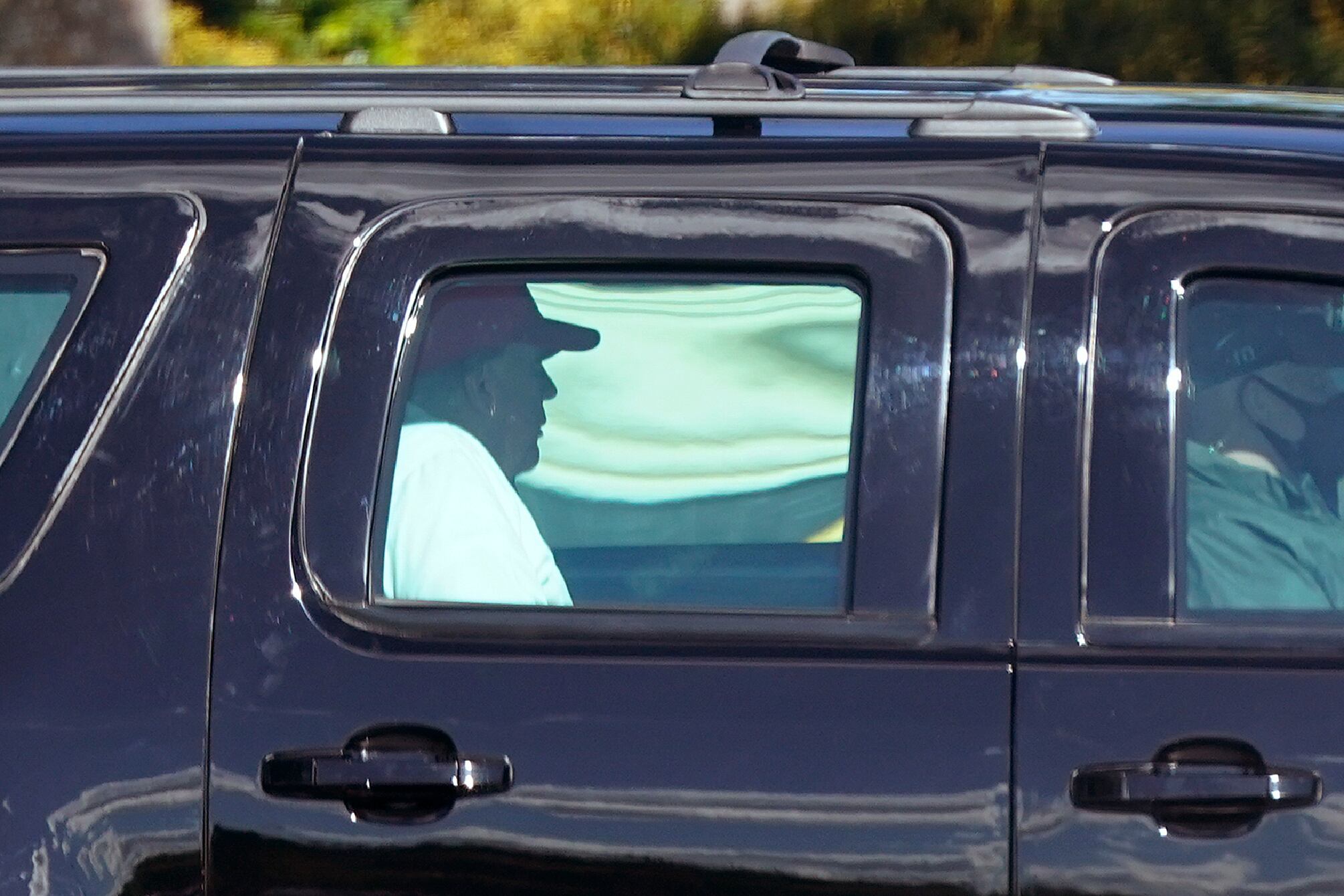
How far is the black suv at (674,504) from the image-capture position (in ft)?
6.08

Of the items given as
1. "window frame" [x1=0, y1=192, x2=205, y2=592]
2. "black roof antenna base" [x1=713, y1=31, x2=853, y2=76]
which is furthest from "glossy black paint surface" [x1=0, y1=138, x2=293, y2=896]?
"black roof antenna base" [x1=713, y1=31, x2=853, y2=76]

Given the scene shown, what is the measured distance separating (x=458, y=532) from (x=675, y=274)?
15.6 inches

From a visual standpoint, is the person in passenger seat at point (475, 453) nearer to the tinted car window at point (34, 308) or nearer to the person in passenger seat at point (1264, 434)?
the tinted car window at point (34, 308)

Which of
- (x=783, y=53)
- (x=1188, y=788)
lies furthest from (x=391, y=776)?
(x=783, y=53)

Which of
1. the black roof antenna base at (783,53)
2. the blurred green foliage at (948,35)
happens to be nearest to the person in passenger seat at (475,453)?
the black roof antenna base at (783,53)

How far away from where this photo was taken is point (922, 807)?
6.04 feet

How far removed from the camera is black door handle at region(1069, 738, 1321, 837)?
183 cm

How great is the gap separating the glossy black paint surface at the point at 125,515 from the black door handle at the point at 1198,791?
97 cm

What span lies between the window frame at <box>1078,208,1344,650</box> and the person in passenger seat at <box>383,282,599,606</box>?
0.59 meters

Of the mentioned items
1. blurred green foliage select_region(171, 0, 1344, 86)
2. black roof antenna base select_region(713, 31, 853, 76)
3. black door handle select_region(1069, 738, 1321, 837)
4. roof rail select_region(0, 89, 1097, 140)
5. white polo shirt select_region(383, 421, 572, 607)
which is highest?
blurred green foliage select_region(171, 0, 1344, 86)

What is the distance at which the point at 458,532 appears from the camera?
2041 mm

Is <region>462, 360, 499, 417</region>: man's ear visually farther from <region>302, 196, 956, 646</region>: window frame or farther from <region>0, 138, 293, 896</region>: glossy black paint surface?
<region>0, 138, 293, 896</region>: glossy black paint surface

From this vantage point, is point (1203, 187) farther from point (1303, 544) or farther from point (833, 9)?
point (833, 9)

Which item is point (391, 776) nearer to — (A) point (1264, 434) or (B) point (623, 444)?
(B) point (623, 444)
